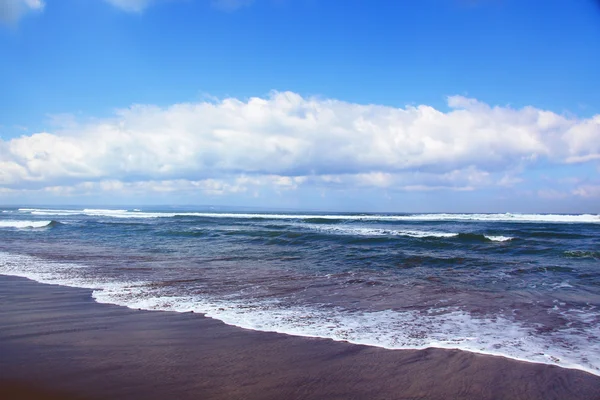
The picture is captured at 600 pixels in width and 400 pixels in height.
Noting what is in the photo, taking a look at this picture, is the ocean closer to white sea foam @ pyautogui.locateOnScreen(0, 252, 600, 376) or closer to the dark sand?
white sea foam @ pyautogui.locateOnScreen(0, 252, 600, 376)

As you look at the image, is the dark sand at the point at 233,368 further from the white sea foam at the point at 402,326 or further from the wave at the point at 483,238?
the wave at the point at 483,238

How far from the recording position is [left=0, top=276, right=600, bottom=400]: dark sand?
3.77 meters

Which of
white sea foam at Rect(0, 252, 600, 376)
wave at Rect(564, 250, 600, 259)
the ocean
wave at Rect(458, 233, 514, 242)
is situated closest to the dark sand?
white sea foam at Rect(0, 252, 600, 376)

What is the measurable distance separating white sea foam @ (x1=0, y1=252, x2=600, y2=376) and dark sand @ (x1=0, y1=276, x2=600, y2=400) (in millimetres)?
329

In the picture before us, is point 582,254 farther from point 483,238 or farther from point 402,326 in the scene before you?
point 402,326

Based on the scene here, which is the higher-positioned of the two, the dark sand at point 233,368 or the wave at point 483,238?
the wave at point 483,238

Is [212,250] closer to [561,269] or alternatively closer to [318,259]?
[318,259]

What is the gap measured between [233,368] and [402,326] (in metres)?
2.96

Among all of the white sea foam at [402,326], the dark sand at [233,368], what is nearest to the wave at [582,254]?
the white sea foam at [402,326]

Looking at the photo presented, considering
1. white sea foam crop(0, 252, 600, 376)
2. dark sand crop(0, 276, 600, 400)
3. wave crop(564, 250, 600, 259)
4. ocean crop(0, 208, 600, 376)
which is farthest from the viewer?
wave crop(564, 250, 600, 259)

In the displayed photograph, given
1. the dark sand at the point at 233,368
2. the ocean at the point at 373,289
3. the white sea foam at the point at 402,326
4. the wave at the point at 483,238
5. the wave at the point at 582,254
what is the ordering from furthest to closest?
1. the wave at the point at 483,238
2. the wave at the point at 582,254
3. the ocean at the point at 373,289
4. the white sea foam at the point at 402,326
5. the dark sand at the point at 233,368

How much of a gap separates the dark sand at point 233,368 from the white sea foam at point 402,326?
12.9 inches

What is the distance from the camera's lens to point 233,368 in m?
4.31

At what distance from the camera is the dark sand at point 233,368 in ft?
12.4
